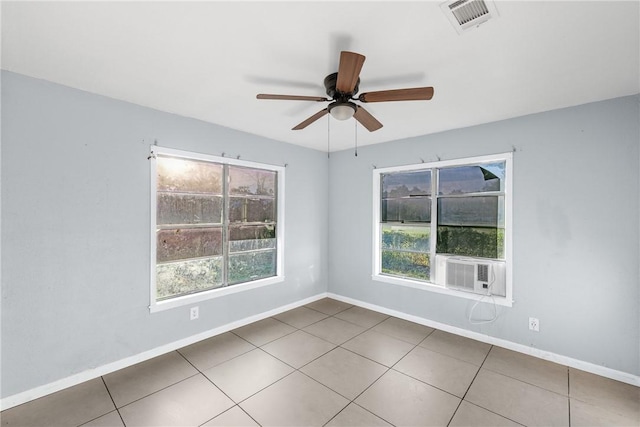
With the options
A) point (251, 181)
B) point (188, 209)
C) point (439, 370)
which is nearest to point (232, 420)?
point (439, 370)

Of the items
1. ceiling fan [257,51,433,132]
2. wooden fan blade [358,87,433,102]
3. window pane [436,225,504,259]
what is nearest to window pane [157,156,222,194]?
ceiling fan [257,51,433,132]

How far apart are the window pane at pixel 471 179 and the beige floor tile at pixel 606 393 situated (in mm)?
1930

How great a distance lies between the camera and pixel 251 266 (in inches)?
149

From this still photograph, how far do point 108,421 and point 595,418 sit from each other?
11.5 feet

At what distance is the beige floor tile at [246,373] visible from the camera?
227 cm

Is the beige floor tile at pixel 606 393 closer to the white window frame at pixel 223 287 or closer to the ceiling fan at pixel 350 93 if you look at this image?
the ceiling fan at pixel 350 93

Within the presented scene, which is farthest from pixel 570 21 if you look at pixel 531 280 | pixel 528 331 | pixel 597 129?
pixel 528 331

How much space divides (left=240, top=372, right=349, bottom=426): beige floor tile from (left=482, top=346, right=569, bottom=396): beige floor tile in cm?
161

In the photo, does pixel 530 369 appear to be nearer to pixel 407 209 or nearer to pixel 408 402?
pixel 408 402

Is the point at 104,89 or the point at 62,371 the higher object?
the point at 104,89

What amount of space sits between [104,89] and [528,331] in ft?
15.5

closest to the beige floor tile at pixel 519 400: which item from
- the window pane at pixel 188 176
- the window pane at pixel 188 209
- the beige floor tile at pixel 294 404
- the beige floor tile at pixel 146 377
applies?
the beige floor tile at pixel 294 404

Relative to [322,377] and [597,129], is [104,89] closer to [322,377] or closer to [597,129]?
[322,377]

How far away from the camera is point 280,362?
106 inches
